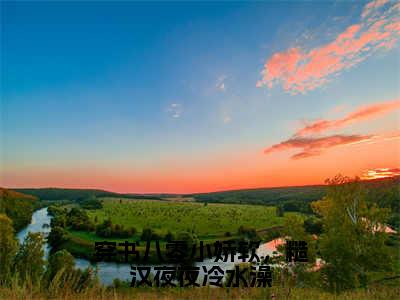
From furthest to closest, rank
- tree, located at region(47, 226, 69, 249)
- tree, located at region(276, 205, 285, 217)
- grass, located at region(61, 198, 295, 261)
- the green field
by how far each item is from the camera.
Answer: the green field → tree, located at region(276, 205, 285, 217) → grass, located at region(61, 198, 295, 261) → tree, located at region(47, 226, 69, 249)

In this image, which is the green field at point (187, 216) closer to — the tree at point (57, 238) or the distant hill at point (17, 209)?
the tree at point (57, 238)

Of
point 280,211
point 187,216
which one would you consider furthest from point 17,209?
point 280,211

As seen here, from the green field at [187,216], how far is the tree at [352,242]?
69.1 m

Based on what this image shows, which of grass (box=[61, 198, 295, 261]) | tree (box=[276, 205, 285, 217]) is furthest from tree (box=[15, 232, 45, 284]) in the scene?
tree (box=[276, 205, 285, 217])

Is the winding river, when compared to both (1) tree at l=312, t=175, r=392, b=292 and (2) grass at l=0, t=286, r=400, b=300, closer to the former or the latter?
(1) tree at l=312, t=175, r=392, b=292

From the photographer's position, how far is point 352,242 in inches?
1518

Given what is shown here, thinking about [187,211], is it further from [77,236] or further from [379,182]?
[379,182]

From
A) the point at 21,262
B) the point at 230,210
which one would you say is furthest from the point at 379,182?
the point at 230,210

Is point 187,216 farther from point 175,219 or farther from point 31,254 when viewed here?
point 31,254

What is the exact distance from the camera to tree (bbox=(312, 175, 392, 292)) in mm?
38000

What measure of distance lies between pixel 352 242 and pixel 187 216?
107 metres

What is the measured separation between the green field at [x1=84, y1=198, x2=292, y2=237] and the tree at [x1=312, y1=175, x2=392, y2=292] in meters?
69.1

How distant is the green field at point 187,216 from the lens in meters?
119

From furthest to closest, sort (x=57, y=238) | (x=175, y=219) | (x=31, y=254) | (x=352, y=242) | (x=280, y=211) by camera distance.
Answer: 1. (x=175, y=219)
2. (x=280, y=211)
3. (x=57, y=238)
4. (x=31, y=254)
5. (x=352, y=242)
